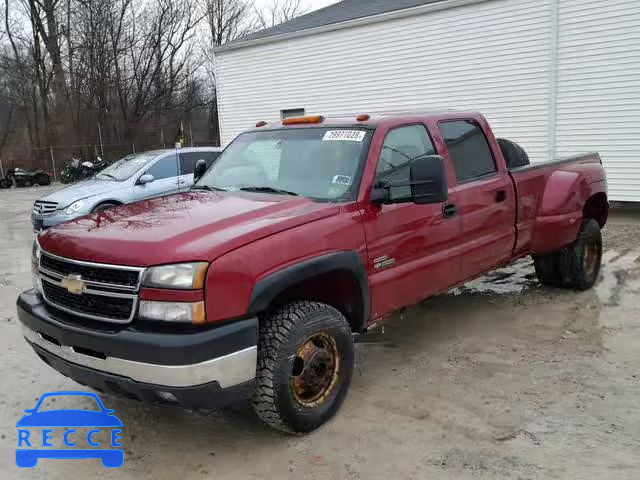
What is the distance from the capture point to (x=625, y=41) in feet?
35.7

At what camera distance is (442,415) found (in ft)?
11.7

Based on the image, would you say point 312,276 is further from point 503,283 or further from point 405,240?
point 503,283

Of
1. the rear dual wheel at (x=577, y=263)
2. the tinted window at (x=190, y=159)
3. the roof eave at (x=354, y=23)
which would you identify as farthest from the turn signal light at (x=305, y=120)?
the roof eave at (x=354, y=23)

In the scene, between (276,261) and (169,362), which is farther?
(276,261)

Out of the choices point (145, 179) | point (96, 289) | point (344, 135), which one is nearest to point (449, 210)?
point (344, 135)

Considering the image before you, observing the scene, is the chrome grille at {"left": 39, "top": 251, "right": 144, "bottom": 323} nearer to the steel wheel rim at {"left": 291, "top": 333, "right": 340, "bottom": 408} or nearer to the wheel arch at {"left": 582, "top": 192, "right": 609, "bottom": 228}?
the steel wheel rim at {"left": 291, "top": 333, "right": 340, "bottom": 408}

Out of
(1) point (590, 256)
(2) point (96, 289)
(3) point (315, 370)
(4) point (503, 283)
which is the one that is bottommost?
(4) point (503, 283)

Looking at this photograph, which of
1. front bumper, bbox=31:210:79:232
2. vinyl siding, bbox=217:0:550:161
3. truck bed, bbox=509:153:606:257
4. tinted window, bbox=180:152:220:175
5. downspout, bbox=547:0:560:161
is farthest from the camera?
vinyl siding, bbox=217:0:550:161

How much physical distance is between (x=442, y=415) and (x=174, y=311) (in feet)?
6.01

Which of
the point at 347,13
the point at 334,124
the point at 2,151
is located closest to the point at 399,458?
the point at 334,124

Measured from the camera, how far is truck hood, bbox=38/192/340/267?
287 cm

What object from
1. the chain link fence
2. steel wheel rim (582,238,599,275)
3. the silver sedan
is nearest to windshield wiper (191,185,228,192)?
steel wheel rim (582,238,599,275)

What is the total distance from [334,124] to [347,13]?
13229 mm

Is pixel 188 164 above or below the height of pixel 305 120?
below
